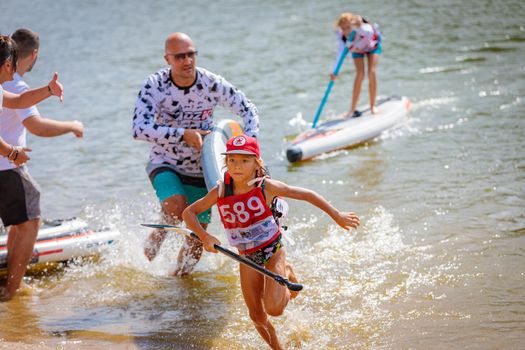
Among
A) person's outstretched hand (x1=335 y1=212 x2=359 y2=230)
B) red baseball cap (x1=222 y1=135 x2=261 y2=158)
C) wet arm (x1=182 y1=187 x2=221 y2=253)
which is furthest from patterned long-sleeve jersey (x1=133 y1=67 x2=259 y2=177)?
person's outstretched hand (x1=335 y1=212 x2=359 y2=230)

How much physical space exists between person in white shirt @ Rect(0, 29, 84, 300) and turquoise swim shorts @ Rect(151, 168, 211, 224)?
751 mm

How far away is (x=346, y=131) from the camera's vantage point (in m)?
11.2

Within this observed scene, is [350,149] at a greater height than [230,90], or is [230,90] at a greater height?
[230,90]

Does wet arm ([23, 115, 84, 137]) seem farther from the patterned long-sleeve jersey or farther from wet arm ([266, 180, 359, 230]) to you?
wet arm ([266, 180, 359, 230])

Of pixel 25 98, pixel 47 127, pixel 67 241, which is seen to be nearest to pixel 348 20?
pixel 67 241

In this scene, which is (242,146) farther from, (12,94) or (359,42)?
(359,42)

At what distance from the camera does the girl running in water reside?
4988 millimetres

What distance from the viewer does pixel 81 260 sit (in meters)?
7.52

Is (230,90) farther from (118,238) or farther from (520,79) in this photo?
(520,79)

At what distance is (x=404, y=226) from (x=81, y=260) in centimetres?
322

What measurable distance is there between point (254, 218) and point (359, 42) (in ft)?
24.2

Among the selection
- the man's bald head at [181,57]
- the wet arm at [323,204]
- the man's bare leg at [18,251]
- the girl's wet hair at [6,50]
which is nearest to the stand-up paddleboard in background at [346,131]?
the man's bald head at [181,57]

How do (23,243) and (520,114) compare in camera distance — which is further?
(520,114)

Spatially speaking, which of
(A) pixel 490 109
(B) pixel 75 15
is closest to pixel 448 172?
(A) pixel 490 109
